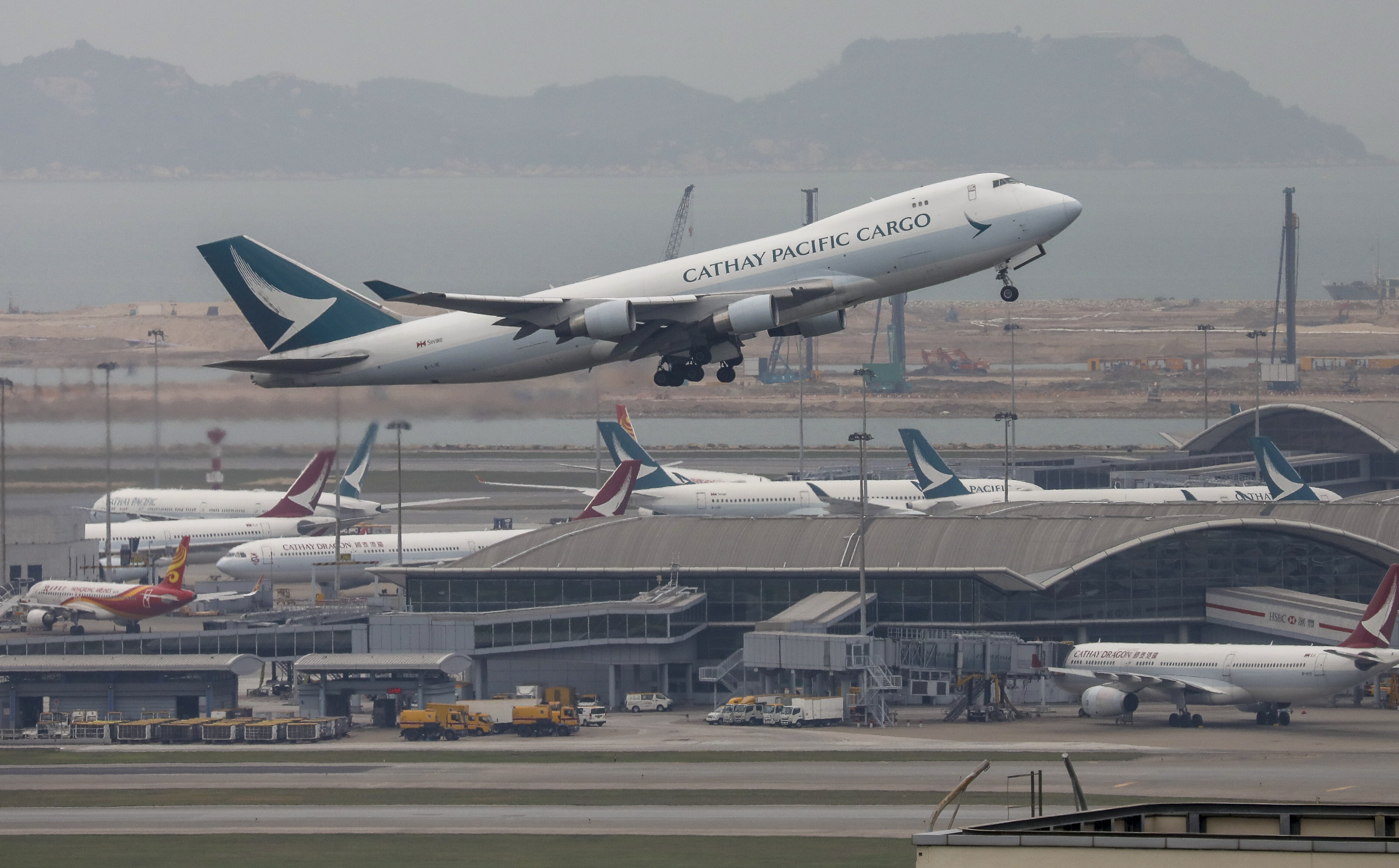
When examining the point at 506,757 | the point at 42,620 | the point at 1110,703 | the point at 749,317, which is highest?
the point at 749,317

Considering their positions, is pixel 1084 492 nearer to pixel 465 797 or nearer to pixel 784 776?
pixel 784 776

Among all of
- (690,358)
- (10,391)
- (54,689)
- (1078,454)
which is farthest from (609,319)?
(1078,454)

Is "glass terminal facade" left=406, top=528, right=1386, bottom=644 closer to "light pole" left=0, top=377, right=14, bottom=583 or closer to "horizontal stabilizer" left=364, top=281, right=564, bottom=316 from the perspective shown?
"light pole" left=0, top=377, right=14, bottom=583

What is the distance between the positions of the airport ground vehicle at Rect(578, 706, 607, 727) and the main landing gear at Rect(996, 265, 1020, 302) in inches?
1297

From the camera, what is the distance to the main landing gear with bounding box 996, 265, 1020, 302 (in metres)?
51.2

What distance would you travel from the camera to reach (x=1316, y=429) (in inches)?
6240

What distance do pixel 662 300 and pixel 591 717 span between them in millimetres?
31356

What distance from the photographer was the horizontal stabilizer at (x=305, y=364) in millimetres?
55281

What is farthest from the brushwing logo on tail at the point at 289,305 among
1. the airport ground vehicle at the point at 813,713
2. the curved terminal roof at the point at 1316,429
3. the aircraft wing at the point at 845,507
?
the curved terminal roof at the point at 1316,429

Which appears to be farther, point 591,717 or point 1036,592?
point 1036,592

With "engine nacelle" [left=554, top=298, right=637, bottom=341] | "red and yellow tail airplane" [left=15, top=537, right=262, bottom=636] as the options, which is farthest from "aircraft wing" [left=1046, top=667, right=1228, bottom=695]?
"red and yellow tail airplane" [left=15, top=537, right=262, bottom=636]

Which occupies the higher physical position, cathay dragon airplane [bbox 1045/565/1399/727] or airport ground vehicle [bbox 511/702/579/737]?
cathay dragon airplane [bbox 1045/565/1399/727]

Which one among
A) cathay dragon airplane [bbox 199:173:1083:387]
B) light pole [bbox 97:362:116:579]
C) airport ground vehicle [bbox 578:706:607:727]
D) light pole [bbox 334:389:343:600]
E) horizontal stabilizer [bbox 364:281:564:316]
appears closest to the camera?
horizontal stabilizer [bbox 364:281:564:316]

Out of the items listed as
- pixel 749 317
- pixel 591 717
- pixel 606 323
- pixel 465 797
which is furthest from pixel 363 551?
pixel 749 317
